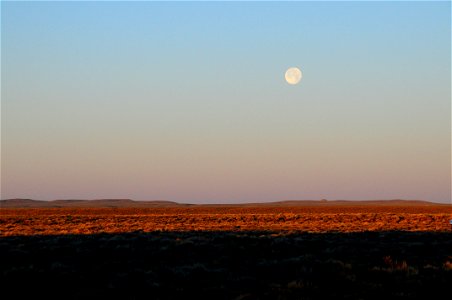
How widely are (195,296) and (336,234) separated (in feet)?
47.0

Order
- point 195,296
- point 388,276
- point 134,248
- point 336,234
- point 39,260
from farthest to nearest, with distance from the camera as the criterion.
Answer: point 336,234 < point 134,248 < point 39,260 < point 388,276 < point 195,296

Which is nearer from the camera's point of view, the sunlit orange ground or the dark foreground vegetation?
the dark foreground vegetation

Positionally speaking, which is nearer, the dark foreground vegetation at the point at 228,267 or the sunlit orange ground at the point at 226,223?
the dark foreground vegetation at the point at 228,267

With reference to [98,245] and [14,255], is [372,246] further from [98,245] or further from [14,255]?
[14,255]

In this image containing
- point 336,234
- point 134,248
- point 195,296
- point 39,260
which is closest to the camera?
point 195,296

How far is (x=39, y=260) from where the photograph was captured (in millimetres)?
18656

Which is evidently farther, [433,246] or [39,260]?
[433,246]

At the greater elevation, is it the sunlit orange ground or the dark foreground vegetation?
the sunlit orange ground

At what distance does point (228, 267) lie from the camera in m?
17.6

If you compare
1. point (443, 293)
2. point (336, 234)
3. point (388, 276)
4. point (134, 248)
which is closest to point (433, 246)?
point (336, 234)

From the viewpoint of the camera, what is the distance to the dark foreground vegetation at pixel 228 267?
14.0 meters

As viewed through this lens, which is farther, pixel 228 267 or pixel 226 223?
pixel 226 223

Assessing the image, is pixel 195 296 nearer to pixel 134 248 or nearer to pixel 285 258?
pixel 285 258

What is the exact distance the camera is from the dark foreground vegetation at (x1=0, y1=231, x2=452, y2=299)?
46.0ft
